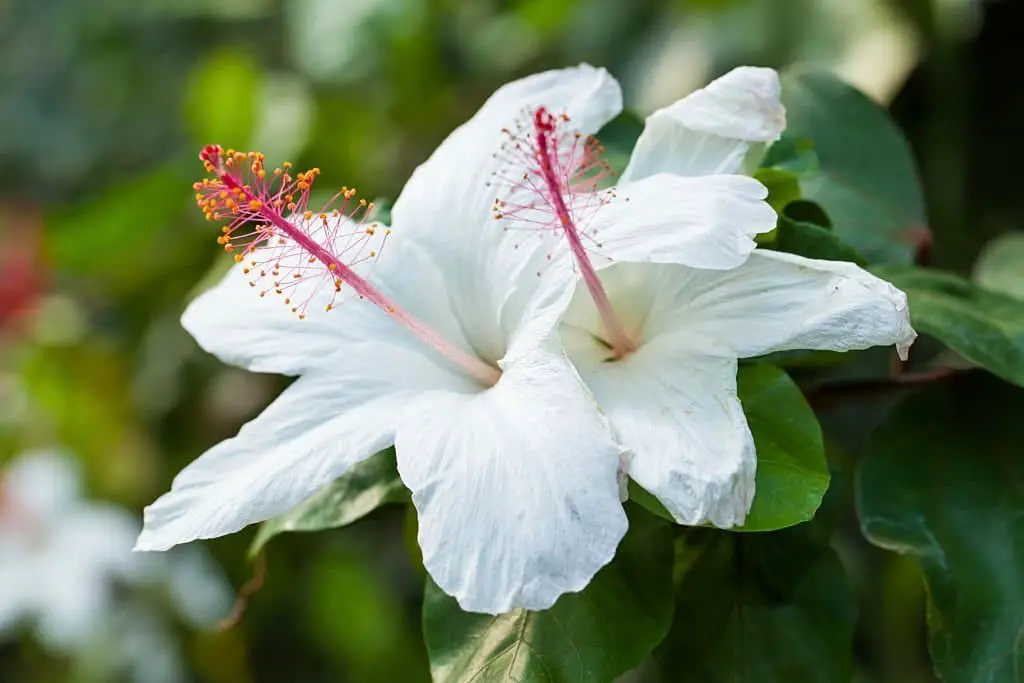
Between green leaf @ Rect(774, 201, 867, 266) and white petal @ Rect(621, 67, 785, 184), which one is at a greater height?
white petal @ Rect(621, 67, 785, 184)

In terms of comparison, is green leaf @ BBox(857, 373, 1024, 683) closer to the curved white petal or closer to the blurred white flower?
the curved white petal

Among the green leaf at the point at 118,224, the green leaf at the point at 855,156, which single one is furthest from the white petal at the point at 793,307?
the green leaf at the point at 118,224

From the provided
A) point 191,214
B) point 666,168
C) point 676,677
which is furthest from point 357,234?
point 191,214

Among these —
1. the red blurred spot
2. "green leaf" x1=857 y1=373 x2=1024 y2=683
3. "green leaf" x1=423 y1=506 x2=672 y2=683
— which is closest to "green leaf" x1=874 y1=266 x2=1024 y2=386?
"green leaf" x1=857 y1=373 x2=1024 y2=683

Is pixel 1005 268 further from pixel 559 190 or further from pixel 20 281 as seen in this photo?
pixel 20 281

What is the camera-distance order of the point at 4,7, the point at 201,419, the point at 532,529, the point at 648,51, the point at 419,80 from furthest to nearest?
the point at 4,7, the point at 201,419, the point at 419,80, the point at 648,51, the point at 532,529

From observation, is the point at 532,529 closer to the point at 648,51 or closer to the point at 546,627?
the point at 546,627

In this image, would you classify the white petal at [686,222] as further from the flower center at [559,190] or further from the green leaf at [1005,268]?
the green leaf at [1005,268]

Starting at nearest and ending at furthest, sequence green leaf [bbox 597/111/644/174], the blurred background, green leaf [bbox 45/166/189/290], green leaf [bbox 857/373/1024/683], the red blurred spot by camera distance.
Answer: green leaf [bbox 857/373/1024/683]
green leaf [bbox 597/111/644/174]
the blurred background
green leaf [bbox 45/166/189/290]
the red blurred spot
